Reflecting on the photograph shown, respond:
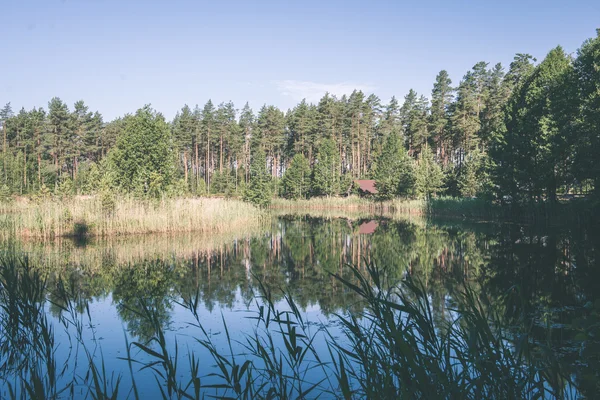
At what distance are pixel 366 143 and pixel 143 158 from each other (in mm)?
47335

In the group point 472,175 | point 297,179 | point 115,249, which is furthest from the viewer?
point 297,179

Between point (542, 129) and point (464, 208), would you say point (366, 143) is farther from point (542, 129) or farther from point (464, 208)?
point (542, 129)

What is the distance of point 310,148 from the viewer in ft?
197

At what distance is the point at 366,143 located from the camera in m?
65.1

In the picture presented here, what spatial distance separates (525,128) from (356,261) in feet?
55.3

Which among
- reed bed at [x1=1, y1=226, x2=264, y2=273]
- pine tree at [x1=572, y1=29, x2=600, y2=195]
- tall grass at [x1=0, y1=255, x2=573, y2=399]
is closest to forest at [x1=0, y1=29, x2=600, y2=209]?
pine tree at [x1=572, y1=29, x2=600, y2=195]

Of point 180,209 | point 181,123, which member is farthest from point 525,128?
point 181,123

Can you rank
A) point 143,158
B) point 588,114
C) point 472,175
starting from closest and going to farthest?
point 588,114 < point 143,158 < point 472,175

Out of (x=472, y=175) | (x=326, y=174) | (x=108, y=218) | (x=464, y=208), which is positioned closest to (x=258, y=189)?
(x=326, y=174)

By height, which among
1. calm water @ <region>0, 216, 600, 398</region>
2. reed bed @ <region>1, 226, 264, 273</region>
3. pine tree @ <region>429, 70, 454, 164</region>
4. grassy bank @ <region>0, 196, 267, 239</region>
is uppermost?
pine tree @ <region>429, 70, 454, 164</region>

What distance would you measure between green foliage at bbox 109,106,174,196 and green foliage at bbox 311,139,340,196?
28.6 meters

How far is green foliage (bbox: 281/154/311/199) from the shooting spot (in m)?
50.6

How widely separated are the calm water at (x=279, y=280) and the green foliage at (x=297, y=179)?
31.4m

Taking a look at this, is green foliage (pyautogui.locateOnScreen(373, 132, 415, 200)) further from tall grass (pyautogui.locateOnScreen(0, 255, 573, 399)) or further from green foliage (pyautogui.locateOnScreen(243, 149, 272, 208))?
tall grass (pyautogui.locateOnScreen(0, 255, 573, 399))
